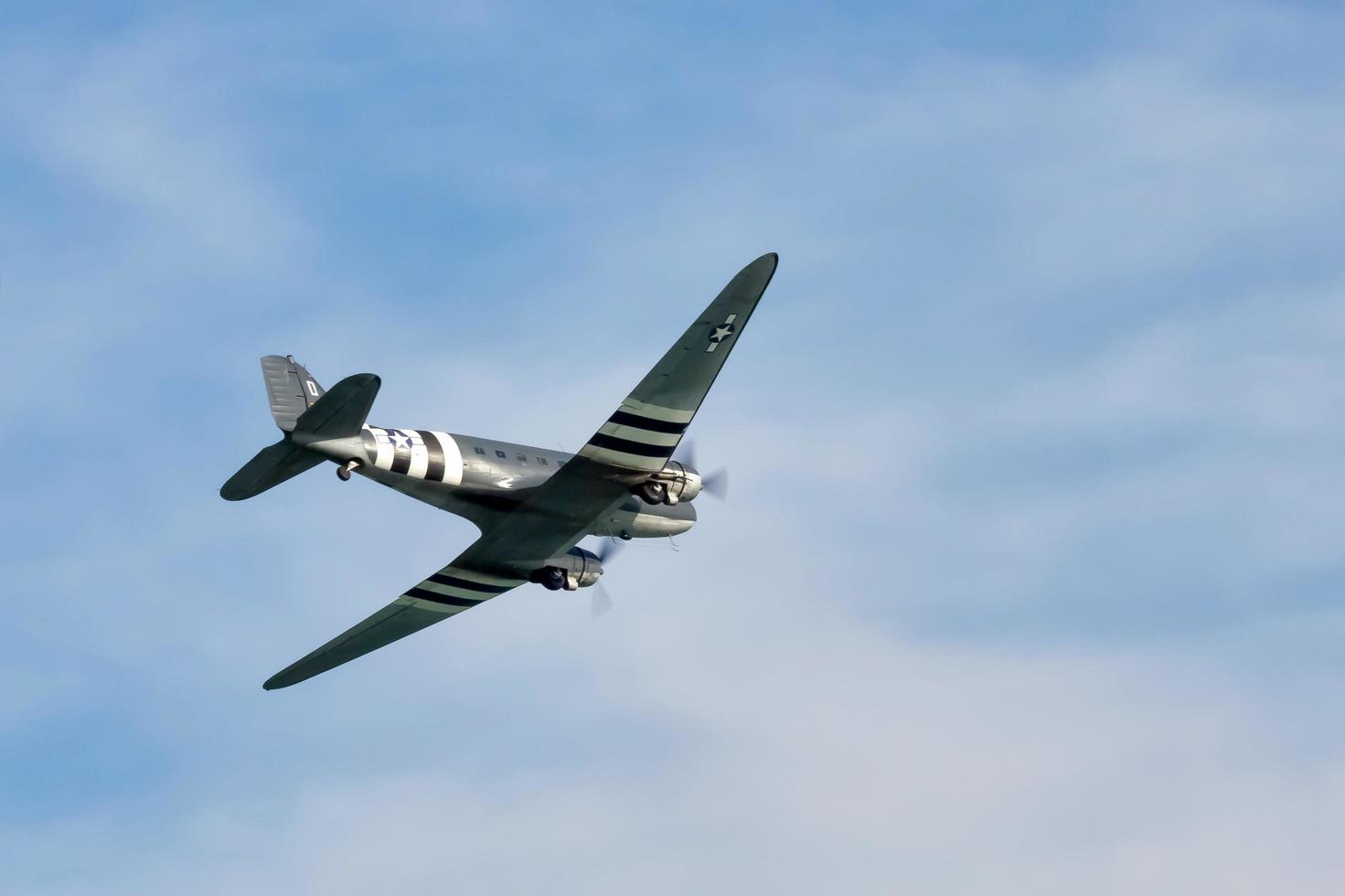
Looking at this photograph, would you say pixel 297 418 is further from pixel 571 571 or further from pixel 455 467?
pixel 571 571

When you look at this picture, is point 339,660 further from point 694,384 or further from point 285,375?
point 694,384

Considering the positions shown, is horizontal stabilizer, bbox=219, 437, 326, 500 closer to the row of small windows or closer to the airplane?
the airplane

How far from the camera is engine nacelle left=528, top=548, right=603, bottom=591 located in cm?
5741

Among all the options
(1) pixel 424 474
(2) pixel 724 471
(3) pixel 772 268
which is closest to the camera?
(3) pixel 772 268

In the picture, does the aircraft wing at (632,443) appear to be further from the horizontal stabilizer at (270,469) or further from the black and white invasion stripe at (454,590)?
the horizontal stabilizer at (270,469)

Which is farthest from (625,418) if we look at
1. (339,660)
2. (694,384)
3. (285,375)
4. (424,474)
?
(339,660)

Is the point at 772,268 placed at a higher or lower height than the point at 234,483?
higher

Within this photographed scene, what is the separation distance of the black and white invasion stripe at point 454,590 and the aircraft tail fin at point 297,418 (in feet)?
23.7

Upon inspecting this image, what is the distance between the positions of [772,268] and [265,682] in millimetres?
21311

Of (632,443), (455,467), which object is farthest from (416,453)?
(632,443)

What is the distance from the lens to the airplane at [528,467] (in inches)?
1967

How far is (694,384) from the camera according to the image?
Result: 50844 millimetres

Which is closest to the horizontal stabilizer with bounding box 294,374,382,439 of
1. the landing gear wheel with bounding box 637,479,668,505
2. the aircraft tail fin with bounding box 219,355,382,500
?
the aircraft tail fin with bounding box 219,355,382,500

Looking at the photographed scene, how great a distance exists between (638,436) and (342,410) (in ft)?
24.7
